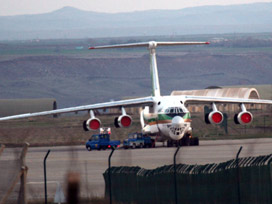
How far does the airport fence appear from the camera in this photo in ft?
50.2

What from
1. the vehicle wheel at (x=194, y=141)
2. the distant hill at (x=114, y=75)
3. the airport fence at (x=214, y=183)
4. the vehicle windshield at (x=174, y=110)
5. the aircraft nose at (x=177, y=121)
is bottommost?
the airport fence at (x=214, y=183)

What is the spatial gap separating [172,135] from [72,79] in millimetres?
98776

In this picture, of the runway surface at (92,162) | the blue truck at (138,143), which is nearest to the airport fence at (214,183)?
the runway surface at (92,162)

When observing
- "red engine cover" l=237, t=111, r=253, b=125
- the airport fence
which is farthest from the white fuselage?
the airport fence

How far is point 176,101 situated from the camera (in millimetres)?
34750

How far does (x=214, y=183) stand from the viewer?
15.3 metres

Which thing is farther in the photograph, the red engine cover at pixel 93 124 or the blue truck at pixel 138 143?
the blue truck at pixel 138 143

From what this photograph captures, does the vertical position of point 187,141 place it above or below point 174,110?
below

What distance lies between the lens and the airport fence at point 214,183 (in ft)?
50.2

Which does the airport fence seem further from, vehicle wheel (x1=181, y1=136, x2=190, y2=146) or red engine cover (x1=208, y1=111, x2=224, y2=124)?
vehicle wheel (x1=181, y1=136, x2=190, y2=146)

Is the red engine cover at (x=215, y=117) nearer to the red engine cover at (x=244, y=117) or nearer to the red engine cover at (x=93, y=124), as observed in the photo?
the red engine cover at (x=244, y=117)

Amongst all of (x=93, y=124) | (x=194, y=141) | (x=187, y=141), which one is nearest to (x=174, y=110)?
(x=187, y=141)

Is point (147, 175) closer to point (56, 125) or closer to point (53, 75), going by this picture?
point (56, 125)

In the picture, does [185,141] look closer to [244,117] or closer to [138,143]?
[138,143]
